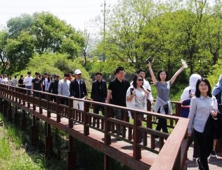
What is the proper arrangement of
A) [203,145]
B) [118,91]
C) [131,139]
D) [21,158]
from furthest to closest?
[21,158]
[118,91]
[131,139]
[203,145]

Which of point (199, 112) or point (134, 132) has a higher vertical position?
point (199, 112)

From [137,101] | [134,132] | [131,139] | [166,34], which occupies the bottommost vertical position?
[131,139]

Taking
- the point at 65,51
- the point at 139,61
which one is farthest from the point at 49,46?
the point at 139,61

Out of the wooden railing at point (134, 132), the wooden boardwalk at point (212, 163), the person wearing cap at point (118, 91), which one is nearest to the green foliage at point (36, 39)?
the wooden railing at point (134, 132)

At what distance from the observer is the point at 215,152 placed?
20.1 ft

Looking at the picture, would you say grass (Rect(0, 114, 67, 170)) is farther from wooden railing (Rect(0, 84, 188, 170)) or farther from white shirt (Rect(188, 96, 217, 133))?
white shirt (Rect(188, 96, 217, 133))

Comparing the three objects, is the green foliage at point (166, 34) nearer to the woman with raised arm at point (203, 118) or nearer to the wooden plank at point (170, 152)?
the woman with raised arm at point (203, 118)

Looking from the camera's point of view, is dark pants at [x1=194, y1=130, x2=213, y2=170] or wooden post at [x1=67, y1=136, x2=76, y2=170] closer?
dark pants at [x1=194, y1=130, x2=213, y2=170]

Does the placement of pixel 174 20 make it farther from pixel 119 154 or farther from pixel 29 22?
pixel 29 22

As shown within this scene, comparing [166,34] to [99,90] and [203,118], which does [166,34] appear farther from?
[203,118]

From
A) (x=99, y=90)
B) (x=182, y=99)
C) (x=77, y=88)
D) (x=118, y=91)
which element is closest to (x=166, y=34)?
(x=77, y=88)

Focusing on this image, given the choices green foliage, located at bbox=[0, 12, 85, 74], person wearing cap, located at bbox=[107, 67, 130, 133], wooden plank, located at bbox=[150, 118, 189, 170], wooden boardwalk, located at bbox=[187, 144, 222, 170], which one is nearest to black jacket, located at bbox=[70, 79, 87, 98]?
person wearing cap, located at bbox=[107, 67, 130, 133]

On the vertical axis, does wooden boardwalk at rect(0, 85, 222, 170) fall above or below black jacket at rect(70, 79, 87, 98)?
below

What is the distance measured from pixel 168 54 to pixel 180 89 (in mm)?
3279
